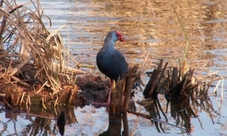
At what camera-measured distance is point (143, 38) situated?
10.8 meters

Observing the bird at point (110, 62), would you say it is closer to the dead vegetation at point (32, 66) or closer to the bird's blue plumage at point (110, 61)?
the bird's blue plumage at point (110, 61)

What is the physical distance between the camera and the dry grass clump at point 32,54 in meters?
6.47

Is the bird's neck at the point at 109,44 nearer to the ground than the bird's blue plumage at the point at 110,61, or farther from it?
farther from it

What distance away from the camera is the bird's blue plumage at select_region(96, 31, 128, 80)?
672cm

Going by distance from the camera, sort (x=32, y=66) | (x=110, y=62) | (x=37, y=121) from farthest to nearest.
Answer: (x=32, y=66)
(x=110, y=62)
(x=37, y=121)

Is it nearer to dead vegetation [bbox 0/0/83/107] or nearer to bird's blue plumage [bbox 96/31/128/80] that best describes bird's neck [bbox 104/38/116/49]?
bird's blue plumage [bbox 96/31/128/80]

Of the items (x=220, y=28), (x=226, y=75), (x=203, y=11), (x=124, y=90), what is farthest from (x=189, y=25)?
(x=124, y=90)

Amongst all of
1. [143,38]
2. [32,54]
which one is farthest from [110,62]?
[143,38]

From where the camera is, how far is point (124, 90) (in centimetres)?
634

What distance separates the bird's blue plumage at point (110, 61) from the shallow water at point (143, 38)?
501mm

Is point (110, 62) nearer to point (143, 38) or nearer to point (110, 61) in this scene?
point (110, 61)

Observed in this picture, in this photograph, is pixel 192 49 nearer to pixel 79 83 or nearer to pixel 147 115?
pixel 79 83

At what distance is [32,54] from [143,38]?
4616 mm

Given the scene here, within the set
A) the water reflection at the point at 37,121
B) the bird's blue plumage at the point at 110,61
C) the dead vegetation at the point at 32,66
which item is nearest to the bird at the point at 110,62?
the bird's blue plumage at the point at 110,61
